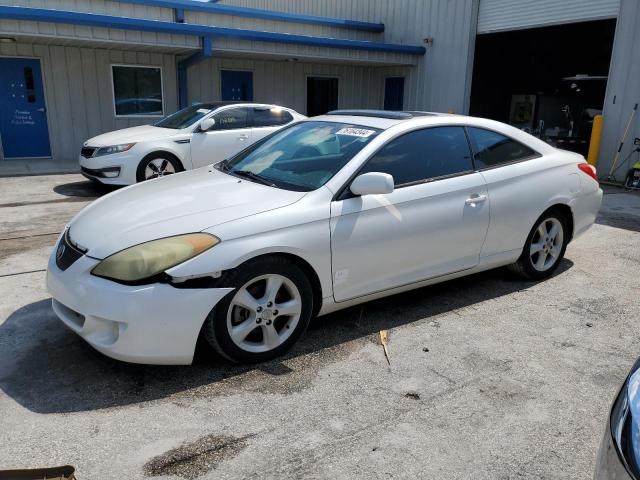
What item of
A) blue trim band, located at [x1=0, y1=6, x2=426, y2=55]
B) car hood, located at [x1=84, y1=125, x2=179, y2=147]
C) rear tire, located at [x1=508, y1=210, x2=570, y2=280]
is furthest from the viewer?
blue trim band, located at [x1=0, y1=6, x2=426, y2=55]

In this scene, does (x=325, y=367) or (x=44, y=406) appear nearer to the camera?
(x=44, y=406)

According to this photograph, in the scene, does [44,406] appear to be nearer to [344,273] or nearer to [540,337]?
[344,273]

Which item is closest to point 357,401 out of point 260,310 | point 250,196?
point 260,310

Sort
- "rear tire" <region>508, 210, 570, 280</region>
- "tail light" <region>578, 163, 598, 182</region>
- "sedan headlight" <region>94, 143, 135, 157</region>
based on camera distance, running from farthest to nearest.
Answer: "sedan headlight" <region>94, 143, 135, 157</region>
"tail light" <region>578, 163, 598, 182</region>
"rear tire" <region>508, 210, 570, 280</region>

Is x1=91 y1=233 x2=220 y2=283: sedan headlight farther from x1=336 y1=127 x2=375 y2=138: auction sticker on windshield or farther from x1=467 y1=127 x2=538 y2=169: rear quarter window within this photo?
x1=467 y1=127 x2=538 y2=169: rear quarter window

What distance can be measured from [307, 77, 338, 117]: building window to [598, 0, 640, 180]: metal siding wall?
26.6 ft

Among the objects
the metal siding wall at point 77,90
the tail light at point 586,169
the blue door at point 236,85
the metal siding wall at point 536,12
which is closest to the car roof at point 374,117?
the tail light at point 586,169

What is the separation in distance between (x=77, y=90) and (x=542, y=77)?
55.7 ft

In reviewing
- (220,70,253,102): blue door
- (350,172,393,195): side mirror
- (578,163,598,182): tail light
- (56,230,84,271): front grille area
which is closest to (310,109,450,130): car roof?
(350,172,393,195): side mirror

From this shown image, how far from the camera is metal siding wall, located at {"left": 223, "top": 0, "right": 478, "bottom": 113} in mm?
15281

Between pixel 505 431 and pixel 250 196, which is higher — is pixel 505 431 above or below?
below

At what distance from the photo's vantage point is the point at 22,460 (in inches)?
101

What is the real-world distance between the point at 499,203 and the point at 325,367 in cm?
203

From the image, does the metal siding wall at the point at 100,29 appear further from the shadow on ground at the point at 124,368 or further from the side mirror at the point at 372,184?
the side mirror at the point at 372,184
